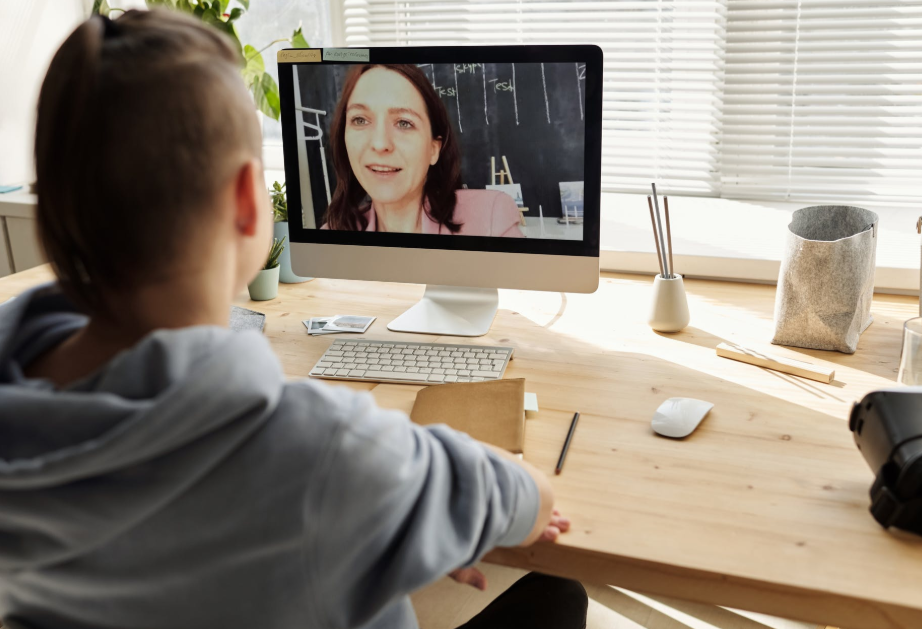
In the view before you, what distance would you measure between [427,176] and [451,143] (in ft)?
0.23

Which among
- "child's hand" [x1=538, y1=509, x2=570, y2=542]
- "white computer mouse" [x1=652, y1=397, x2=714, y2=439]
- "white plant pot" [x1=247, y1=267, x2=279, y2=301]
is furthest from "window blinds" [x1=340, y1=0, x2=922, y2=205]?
"child's hand" [x1=538, y1=509, x2=570, y2=542]

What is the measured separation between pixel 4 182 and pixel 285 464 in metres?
2.32

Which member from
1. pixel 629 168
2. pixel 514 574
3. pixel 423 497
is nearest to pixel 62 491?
pixel 423 497

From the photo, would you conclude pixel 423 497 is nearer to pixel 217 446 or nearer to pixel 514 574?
pixel 217 446

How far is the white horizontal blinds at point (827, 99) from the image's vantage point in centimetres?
187

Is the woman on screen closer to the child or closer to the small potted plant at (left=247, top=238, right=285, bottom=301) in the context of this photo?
the small potted plant at (left=247, top=238, right=285, bottom=301)

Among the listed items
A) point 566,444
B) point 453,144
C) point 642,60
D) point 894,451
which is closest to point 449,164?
point 453,144

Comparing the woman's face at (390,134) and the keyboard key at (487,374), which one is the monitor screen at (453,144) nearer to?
the woman's face at (390,134)

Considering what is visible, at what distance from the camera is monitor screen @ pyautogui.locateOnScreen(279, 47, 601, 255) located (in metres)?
1.34

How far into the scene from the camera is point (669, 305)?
4.68 ft

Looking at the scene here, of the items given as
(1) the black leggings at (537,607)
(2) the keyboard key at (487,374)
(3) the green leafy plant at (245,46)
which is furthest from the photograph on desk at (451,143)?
(1) the black leggings at (537,607)

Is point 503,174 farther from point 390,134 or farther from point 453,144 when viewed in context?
point 390,134

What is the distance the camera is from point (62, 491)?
0.61 meters

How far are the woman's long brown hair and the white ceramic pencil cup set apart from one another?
0.36 meters
